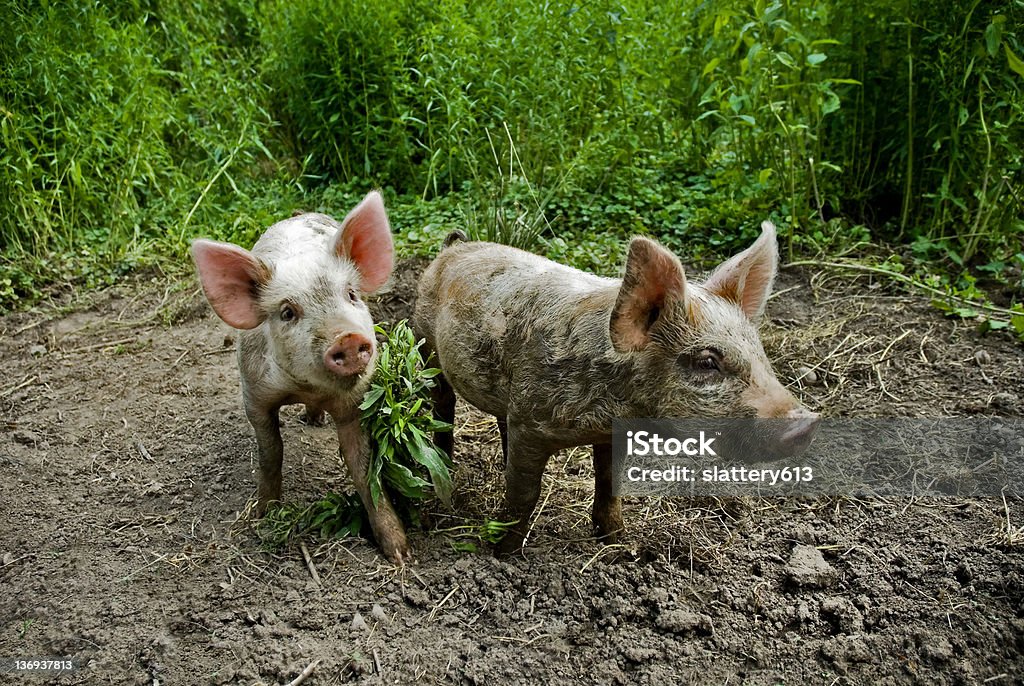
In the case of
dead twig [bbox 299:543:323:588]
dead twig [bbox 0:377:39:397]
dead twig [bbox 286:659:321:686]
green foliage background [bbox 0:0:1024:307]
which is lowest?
dead twig [bbox 0:377:39:397]

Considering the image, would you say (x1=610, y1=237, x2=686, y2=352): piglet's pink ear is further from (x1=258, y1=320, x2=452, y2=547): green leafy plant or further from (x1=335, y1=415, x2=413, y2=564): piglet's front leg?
(x1=335, y1=415, x2=413, y2=564): piglet's front leg

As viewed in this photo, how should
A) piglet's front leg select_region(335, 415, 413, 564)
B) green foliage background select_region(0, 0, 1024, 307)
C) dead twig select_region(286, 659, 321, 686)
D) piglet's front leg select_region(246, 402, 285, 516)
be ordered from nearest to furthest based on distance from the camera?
1. dead twig select_region(286, 659, 321, 686)
2. piglet's front leg select_region(335, 415, 413, 564)
3. piglet's front leg select_region(246, 402, 285, 516)
4. green foliage background select_region(0, 0, 1024, 307)

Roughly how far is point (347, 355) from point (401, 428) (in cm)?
47

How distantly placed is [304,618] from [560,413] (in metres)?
1.28

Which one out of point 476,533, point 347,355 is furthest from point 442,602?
point 347,355

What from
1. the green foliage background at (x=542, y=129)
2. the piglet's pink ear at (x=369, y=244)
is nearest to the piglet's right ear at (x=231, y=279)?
the piglet's pink ear at (x=369, y=244)

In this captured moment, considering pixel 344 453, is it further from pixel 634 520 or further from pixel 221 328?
pixel 221 328

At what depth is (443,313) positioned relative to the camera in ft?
12.0

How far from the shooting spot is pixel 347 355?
3.19 meters

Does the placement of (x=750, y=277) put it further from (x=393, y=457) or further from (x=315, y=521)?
(x=315, y=521)

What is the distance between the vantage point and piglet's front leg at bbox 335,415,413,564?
11.7 feet

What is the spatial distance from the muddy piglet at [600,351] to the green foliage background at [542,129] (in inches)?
71.2

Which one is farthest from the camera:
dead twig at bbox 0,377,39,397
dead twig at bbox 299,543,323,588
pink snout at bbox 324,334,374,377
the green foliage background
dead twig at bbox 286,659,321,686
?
the green foliage background

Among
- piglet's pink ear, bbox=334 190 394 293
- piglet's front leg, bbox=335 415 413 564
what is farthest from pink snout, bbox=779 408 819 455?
piglet's pink ear, bbox=334 190 394 293
